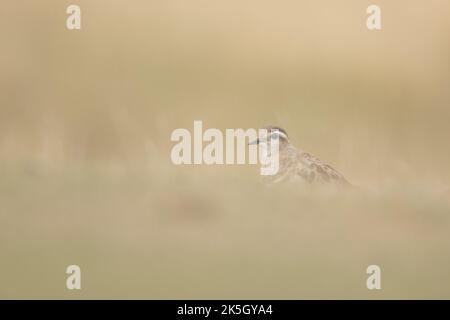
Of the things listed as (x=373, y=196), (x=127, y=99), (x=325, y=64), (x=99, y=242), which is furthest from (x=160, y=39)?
(x=373, y=196)

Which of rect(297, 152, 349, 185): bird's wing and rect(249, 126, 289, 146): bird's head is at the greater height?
rect(249, 126, 289, 146): bird's head

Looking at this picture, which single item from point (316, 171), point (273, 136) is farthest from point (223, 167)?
point (316, 171)

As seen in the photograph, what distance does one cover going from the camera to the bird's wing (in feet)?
9.07

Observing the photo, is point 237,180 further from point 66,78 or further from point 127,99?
point 66,78

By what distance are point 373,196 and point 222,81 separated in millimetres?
826

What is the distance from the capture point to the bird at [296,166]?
2768 mm

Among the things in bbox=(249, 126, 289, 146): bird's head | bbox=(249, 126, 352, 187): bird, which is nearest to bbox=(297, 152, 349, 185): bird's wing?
bbox=(249, 126, 352, 187): bird

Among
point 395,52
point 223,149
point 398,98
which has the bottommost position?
point 223,149

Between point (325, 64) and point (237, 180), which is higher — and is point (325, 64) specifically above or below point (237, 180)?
above

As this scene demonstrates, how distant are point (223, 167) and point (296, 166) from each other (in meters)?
0.32

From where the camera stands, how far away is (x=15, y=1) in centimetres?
282

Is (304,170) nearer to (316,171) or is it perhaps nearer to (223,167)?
(316,171)

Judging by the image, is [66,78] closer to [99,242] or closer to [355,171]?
[99,242]

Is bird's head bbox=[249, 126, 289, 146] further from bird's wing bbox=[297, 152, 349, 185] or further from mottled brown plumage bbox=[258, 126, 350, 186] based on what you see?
bird's wing bbox=[297, 152, 349, 185]
